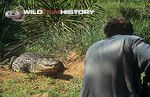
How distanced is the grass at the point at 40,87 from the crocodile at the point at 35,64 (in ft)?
0.73

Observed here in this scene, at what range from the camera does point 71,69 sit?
8.95 m

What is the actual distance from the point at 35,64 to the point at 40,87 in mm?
1195

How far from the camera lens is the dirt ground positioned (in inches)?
337

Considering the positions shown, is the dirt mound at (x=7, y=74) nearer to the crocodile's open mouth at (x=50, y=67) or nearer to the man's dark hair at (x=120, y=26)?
the crocodile's open mouth at (x=50, y=67)

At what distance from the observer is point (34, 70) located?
856 cm

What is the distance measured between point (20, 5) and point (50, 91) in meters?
4.92

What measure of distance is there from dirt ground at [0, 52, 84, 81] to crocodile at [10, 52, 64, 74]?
0.53 feet

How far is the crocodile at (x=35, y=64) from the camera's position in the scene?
8.33 m

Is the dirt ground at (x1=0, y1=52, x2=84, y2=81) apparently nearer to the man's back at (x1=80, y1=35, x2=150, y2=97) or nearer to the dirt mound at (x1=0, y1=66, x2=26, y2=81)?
the dirt mound at (x1=0, y1=66, x2=26, y2=81)
